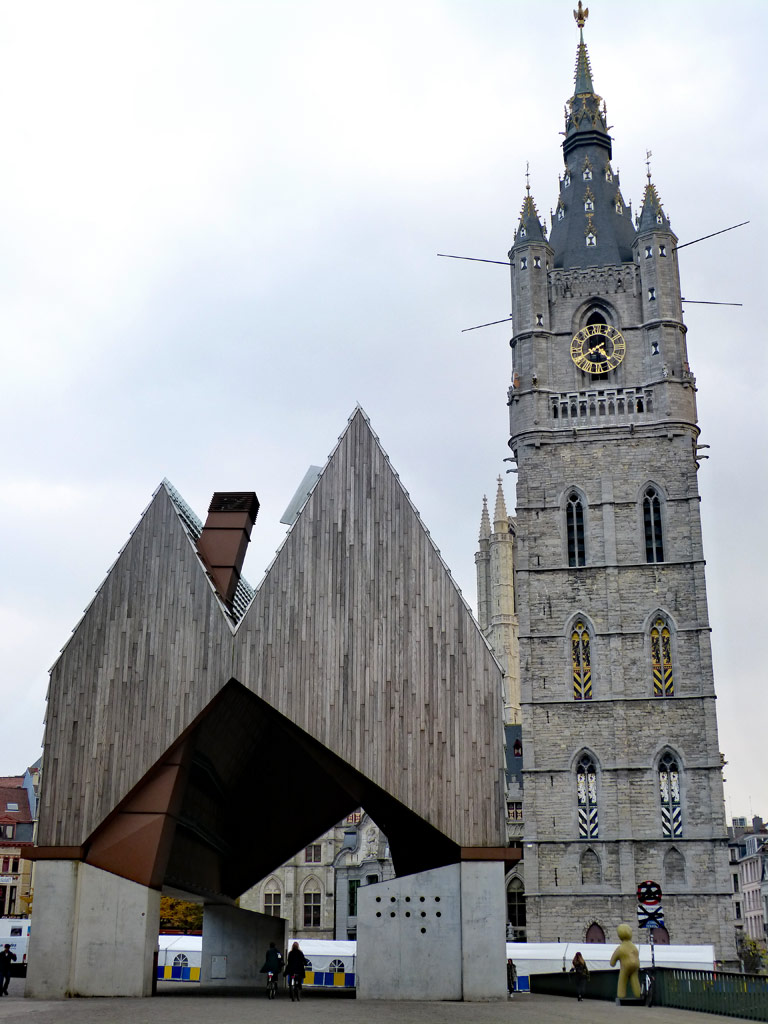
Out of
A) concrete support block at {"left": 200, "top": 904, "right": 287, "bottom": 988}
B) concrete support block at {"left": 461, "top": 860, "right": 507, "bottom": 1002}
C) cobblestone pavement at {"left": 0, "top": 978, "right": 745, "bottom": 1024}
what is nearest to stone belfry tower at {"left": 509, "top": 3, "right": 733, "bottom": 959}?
concrete support block at {"left": 200, "top": 904, "right": 287, "bottom": 988}

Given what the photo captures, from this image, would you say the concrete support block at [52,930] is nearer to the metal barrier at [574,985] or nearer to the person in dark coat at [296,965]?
the person in dark coat at [296,965]

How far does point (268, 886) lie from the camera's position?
258 feet

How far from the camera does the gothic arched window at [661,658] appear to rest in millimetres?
53750

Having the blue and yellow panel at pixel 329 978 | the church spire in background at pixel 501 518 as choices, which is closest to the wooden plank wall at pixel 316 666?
the blue and yellow panel at pixel 329 978

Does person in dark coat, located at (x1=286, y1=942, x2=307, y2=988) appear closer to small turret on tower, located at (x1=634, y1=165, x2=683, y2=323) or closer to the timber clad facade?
the timber clad facade

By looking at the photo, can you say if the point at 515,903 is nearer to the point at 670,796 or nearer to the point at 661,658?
the point at 670,796

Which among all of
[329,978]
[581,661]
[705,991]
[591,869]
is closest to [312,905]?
[591,869]

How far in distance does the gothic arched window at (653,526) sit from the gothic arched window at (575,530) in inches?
115

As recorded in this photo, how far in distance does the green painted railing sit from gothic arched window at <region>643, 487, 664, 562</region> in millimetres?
32354

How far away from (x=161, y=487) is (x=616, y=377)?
34.6 meters

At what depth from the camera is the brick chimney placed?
29.6 meters

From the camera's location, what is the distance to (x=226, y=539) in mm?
Result: 30125

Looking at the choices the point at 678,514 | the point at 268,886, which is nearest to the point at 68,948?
the point at 678,514

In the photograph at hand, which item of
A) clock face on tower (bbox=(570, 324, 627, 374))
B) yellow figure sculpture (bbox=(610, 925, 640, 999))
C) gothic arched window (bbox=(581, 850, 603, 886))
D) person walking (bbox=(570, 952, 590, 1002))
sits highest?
clock face on tower (bbox=(570, 324, 627, 374))
